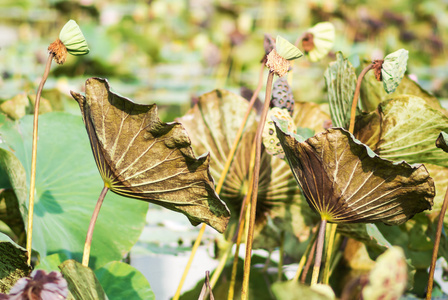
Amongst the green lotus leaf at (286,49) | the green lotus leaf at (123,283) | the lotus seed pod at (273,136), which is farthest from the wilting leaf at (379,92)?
the green lotus leaf at (123,283)

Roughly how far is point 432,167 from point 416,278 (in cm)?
30

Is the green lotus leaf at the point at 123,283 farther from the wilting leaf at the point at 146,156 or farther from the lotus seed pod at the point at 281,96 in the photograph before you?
the lotus seed pod at the point at 281,96

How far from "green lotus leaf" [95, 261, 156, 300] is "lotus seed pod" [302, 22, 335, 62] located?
16.6 inches

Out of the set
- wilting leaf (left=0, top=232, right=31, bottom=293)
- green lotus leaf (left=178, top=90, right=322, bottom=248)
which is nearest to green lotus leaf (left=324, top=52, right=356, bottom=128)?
green lotus leaf (left=178, top=90, right=322, bottom=248)

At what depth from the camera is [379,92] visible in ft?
2.96

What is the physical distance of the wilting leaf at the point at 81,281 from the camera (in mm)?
541

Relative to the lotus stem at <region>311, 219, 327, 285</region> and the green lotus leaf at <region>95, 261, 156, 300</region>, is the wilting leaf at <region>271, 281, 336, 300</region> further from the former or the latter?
the green lotus leaf at <region>95, 261, 156, 300</region>

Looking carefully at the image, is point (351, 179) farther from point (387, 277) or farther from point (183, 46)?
point (183, 46)

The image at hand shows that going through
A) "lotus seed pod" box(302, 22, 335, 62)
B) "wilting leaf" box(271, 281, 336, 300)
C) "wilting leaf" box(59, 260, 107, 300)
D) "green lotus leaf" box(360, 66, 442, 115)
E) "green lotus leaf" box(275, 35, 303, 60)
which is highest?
"lotus seed pod" box(302, 22, 335, 62)

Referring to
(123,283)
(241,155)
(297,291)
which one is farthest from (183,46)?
(297,291)

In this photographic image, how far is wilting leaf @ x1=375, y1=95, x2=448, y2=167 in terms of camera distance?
2.39 ft

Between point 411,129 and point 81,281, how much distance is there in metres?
0.48

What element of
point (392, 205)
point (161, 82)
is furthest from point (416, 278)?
point (161, 82)

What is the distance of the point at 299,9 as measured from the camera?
15.3ft
